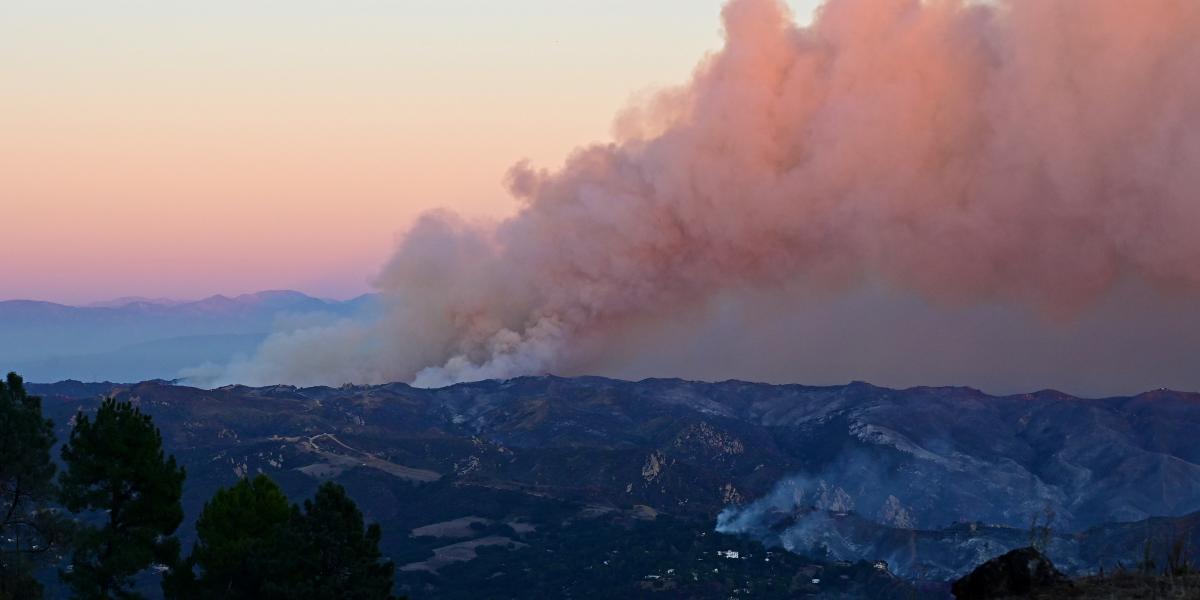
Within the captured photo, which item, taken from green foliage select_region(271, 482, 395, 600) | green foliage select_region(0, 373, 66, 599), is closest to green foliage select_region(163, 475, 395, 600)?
green foliage select_region(271, 482, 395, 600)

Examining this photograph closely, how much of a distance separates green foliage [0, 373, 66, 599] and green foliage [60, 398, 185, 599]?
1.40 m

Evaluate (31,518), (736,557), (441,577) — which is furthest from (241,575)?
Result: (736,557)

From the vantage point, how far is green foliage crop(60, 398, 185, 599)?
65125 mm

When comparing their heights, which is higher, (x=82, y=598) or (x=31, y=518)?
(x=31, y=518)

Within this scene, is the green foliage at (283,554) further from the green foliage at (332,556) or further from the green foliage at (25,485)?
the green foliage at (25,485)

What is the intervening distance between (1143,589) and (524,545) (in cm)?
16919

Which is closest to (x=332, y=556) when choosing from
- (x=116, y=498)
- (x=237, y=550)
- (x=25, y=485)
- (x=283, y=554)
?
(x=283, y=554)

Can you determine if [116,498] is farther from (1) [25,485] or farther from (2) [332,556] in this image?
(2) [332,556]

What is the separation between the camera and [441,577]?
179m

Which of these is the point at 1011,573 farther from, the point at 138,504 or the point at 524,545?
the point at 524,545

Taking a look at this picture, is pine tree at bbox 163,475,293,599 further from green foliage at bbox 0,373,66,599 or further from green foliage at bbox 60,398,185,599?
green foliage at bbox 0,373,66,599

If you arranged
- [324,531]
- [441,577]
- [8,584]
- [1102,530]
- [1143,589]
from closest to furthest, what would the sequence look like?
1. [1143,589]
2. [8,584]
3. [324,531]
4. [441,577]
5. [1102,530]

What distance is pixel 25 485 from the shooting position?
63469mm

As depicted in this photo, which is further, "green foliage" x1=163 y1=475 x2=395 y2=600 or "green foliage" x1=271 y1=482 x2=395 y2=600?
"green foliage" x1=163 y1=475 x2=395 y2=600
